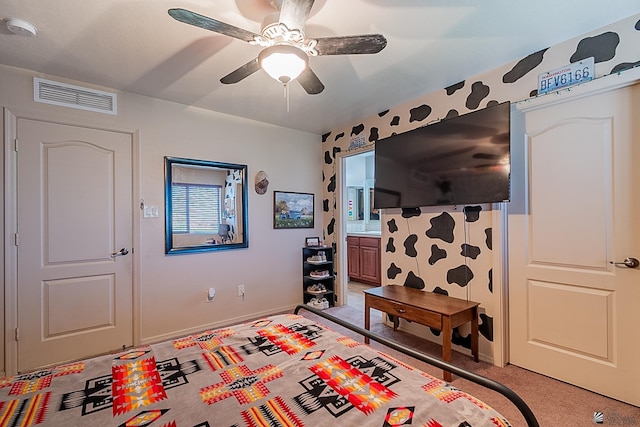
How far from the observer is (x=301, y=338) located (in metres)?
1.63

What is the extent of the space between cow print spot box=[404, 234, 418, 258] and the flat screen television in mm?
375

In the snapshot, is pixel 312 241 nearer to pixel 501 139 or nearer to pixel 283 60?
pixel 501 139

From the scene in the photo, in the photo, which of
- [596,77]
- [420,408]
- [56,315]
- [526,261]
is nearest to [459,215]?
[526,261]

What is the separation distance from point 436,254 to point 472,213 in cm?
53

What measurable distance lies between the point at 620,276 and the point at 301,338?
2093mm

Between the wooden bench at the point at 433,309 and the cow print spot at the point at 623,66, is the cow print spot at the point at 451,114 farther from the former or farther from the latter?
the wooden bench at the point at 433,309

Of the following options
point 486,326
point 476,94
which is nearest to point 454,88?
point 476,94

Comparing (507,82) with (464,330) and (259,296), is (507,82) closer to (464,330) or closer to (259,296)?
(464,330)

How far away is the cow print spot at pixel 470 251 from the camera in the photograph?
263 cm

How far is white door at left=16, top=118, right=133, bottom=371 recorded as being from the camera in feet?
8.00

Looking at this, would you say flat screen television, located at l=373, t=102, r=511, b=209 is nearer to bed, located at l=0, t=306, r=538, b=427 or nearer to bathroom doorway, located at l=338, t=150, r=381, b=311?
bathroom doorway, located at l=338, t=150, r=381, b=311

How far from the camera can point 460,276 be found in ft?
9.00

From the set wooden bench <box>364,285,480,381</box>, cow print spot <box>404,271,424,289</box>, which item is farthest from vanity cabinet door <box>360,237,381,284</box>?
wooden bench <box>364,285,480,381</box>

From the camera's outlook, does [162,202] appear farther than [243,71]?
Yes
